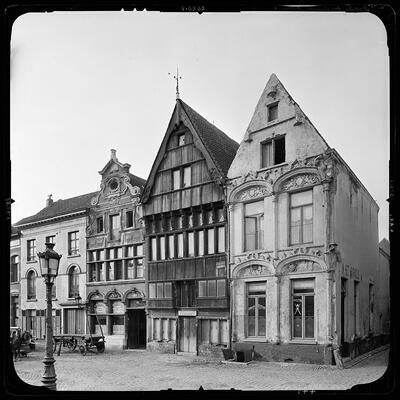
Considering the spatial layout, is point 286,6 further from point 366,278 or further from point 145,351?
point 145,351

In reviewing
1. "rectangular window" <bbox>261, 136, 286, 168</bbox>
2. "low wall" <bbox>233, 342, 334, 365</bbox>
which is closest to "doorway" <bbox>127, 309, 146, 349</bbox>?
"low wall" <bbox>233, 342, 334, 365</bbox>

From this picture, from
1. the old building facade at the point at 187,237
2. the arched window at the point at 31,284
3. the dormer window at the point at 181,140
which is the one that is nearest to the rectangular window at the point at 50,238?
Answer: the arched window at the point at 31,284

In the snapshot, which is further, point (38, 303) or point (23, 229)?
point (38, 303)

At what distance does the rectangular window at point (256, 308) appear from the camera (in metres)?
14.5

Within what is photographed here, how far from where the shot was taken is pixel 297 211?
531 inches

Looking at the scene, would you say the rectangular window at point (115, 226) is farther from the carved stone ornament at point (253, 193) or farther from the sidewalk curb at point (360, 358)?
the sidewalk curb at point (360, 358)

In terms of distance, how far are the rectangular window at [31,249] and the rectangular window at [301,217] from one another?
9775 mm

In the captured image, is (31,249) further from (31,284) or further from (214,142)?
(214,142)

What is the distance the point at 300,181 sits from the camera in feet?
44.3

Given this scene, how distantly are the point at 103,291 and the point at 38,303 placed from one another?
9.90 feet

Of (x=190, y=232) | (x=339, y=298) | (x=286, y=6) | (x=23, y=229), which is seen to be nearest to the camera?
(x=286, y=6)

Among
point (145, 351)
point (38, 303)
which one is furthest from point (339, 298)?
point (38, 303)

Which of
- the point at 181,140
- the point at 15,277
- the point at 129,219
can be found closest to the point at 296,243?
the point at 181,140

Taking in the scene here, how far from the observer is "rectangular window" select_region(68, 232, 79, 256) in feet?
65.9
